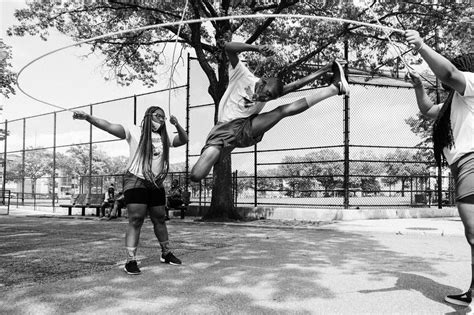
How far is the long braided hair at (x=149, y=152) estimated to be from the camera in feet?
17.4

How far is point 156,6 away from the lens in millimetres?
13195

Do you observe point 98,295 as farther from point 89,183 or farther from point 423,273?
point 89,183

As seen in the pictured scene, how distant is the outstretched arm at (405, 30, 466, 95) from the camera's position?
3182mm

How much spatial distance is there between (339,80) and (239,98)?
3.68 ft

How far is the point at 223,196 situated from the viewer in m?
13.3

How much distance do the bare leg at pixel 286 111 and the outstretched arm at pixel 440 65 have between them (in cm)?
140

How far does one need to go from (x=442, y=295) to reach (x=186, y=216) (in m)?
12.2

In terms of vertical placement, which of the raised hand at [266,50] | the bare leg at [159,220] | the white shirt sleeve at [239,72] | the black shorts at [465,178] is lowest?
the bare leg at [159,220]

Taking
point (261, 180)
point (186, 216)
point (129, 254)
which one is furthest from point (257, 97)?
point (186, 216)

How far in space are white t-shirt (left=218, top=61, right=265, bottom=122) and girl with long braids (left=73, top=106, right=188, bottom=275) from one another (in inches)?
30.8

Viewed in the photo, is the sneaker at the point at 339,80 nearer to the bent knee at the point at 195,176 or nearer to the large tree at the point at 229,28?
the bent knee at the point at 195,176

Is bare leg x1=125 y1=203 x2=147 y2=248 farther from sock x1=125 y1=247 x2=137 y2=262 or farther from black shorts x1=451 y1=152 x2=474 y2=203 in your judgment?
black shorts x1=451 y1=152 x2=474 y2=203

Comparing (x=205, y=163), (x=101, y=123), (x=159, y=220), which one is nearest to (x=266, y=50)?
A: (x=205, y=163)

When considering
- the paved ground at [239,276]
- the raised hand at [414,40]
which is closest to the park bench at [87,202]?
the paved ground at [239,276]
